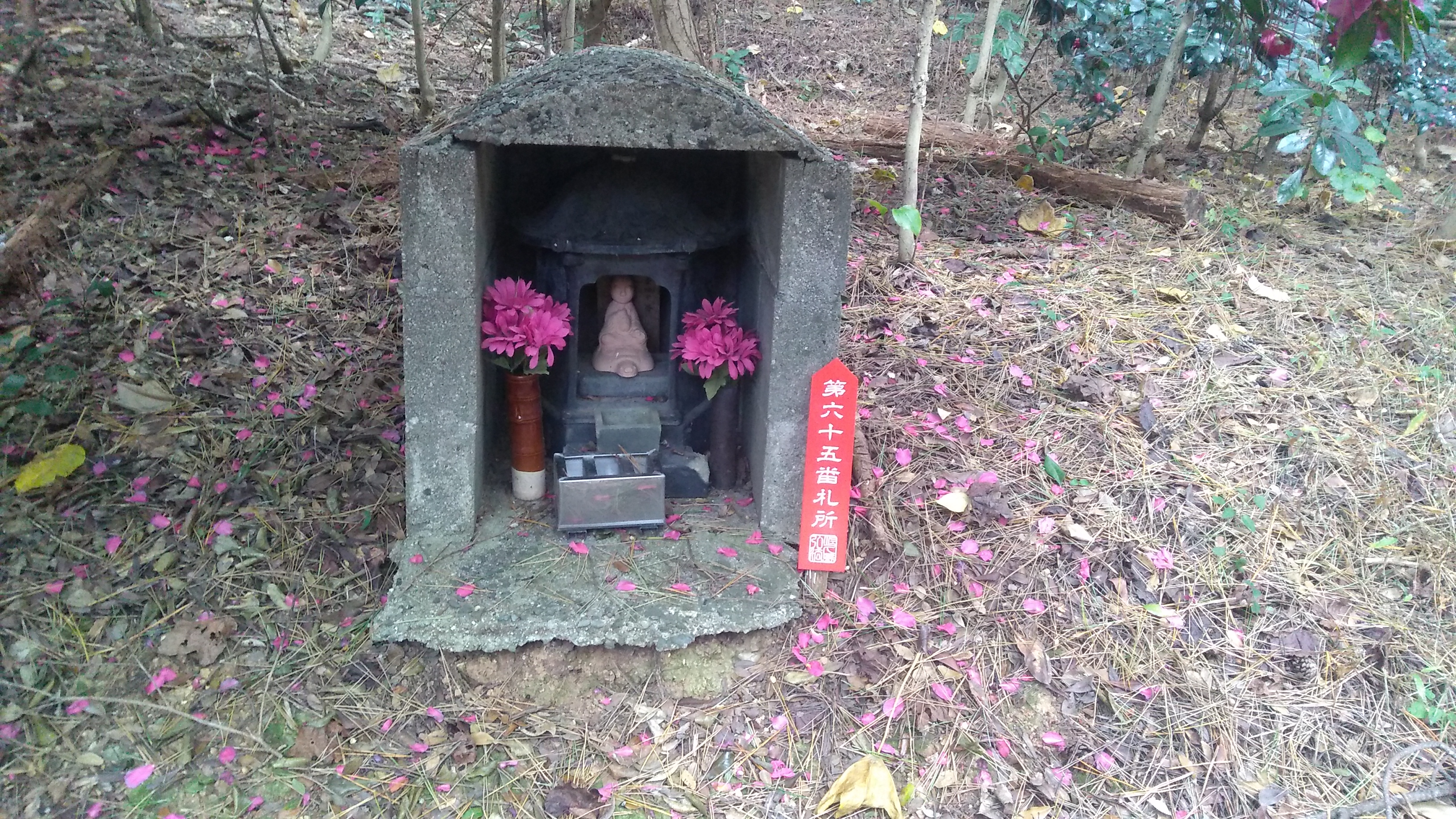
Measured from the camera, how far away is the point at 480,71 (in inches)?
258

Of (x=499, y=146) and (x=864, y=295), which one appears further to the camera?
(x=864, y=295)

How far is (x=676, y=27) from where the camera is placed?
455cm

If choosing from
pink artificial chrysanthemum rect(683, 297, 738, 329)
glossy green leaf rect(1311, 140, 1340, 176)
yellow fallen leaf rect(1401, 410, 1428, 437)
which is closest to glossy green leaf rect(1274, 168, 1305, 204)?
glossy green leaf rect(1311, 140, 1340, 176)

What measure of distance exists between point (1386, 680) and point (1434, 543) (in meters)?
0.66

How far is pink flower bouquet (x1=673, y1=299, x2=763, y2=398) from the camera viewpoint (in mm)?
3053

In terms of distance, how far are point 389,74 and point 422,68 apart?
Answer: 1149 millimetres

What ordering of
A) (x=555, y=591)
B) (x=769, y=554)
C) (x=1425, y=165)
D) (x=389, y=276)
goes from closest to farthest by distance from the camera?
(x=555, y=591) → (x=769, y=554) → (x=389, y=276) → (x=1425, y=165)

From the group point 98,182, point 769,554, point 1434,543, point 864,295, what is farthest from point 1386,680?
point 98,182

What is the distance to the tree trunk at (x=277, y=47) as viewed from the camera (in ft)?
16.0

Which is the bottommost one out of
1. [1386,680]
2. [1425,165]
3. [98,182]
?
[1386,680]

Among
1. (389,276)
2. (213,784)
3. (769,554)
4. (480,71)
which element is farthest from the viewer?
(480,71)

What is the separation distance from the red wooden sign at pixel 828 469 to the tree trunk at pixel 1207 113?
14.1ft

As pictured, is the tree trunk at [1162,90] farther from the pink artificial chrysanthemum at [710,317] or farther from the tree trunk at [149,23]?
the tree trunk at [149,23]

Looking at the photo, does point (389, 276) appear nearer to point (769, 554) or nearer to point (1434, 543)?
point (769, 554)
